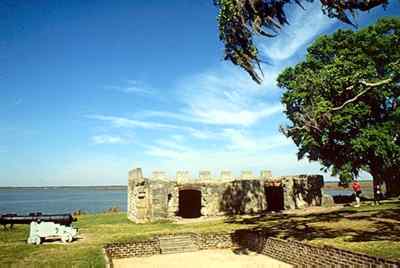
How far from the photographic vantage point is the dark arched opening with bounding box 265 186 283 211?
2788 cm

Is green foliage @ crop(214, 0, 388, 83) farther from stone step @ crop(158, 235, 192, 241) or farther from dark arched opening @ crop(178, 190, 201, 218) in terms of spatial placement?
dark arched opening @ crop(178, 190, 201, 218)

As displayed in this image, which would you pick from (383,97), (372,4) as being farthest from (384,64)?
(372,4)

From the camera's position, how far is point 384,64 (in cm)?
2531

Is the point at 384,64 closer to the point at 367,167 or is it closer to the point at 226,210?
the point at 367,167

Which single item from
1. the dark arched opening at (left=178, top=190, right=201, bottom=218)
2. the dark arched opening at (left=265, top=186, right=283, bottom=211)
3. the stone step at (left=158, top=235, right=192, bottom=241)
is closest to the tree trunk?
the dark arched opening at (left=265, top=186, right=283, bottom=211)

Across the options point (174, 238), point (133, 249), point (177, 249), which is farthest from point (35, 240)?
point (177, 249)

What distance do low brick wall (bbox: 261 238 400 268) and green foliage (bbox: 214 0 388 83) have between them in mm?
5839

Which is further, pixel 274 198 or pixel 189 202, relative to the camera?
pixel 189 202

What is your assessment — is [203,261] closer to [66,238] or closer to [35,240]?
[66,238]

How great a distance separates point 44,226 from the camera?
15.6 m

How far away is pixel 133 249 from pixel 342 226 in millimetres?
9413

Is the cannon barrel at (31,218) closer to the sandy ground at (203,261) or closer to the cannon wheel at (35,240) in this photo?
the cannon wheel at (35,240)

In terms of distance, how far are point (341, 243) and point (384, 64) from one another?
1810 cm

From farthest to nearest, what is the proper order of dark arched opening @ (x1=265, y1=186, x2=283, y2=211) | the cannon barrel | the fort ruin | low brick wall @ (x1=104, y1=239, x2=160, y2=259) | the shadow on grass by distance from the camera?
1. dark arched opening @ (x1=265, y1=186, x2=283, y2=211)
2. the fort ruin
3. the cannon barrel
4. low brick wall @ (x1=104, y1=239, x2=160, y2=259)
5. the shadow on grass
